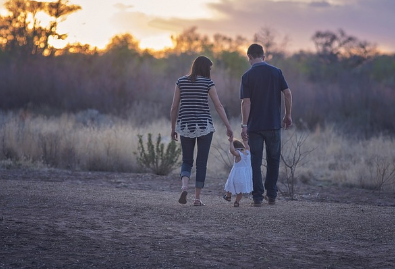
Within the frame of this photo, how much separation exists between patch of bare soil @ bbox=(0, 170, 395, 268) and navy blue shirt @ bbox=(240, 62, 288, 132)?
1.10m

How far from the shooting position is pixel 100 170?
16203 mm

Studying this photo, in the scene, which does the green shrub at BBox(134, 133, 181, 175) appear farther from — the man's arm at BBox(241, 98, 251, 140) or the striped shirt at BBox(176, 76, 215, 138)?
the striped shirt at BBox(176, 76, 215, 138)

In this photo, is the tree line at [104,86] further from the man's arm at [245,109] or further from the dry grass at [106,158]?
the man's arm at [245,109]

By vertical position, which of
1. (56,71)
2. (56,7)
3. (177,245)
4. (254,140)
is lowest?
(177,245)

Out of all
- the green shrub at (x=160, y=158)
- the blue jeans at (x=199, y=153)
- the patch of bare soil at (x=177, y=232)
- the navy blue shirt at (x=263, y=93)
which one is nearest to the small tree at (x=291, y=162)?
the patch of bare soil at (x=177, y=232)

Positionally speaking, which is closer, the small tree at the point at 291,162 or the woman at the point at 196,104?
the woman at the point at 196,104

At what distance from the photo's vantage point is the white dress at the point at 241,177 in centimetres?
966

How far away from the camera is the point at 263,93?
960cm

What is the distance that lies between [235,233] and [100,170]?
891 cm

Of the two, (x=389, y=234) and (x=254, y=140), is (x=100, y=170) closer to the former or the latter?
(x=254, y=140)

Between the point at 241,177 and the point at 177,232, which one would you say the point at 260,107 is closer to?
the point at 241,177

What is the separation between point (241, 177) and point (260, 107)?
923mm

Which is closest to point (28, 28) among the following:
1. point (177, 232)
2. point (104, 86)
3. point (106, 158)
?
point (104, 86)

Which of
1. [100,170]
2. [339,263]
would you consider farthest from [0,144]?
[339,263]
